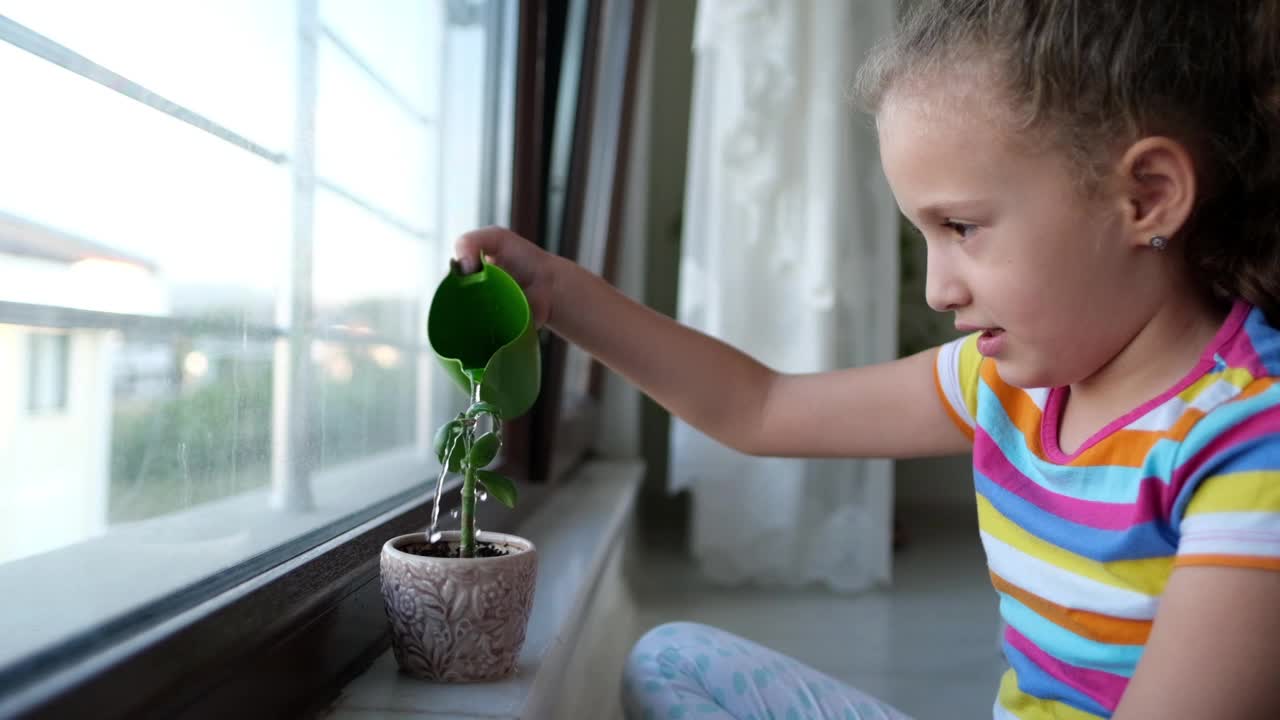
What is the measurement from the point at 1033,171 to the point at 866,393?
12.2 inches

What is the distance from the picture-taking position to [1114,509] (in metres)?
0.63

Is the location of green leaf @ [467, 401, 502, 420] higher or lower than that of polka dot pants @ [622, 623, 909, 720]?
higher

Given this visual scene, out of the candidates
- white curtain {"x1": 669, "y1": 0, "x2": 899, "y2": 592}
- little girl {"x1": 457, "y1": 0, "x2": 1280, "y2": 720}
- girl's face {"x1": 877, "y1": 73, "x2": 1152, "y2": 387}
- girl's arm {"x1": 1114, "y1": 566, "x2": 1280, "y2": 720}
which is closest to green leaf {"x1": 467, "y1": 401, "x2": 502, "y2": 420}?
little girl {"x1": 457, "y1": 0, "x2": 1280, "y2": 720}

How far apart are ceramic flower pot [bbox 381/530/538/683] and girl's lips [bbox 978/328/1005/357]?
12.4 inches

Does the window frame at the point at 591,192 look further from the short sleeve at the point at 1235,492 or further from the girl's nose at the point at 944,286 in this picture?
the short sleeve at the point at 1235,492

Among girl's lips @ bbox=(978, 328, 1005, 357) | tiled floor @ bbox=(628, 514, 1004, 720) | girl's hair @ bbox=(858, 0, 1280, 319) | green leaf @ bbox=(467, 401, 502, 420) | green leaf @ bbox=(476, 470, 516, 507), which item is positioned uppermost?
girl's hair @ bbox=(858, 0, 1280, 319)

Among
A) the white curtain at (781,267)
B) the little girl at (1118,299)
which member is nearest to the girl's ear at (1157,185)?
the little girl at (1118,299)

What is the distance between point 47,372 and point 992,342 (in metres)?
0.53

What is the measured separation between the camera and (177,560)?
0.53 m

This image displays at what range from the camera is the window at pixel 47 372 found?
Answer: 45 cm

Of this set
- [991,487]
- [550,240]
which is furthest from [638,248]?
[991,487]

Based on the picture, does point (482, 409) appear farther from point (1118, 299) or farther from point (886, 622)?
point (886, 622)

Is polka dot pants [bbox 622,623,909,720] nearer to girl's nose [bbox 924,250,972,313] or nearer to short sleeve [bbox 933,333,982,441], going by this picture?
short sleeve [bbox 933,333,982,441]

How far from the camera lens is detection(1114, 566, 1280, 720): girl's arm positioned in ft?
1.68
